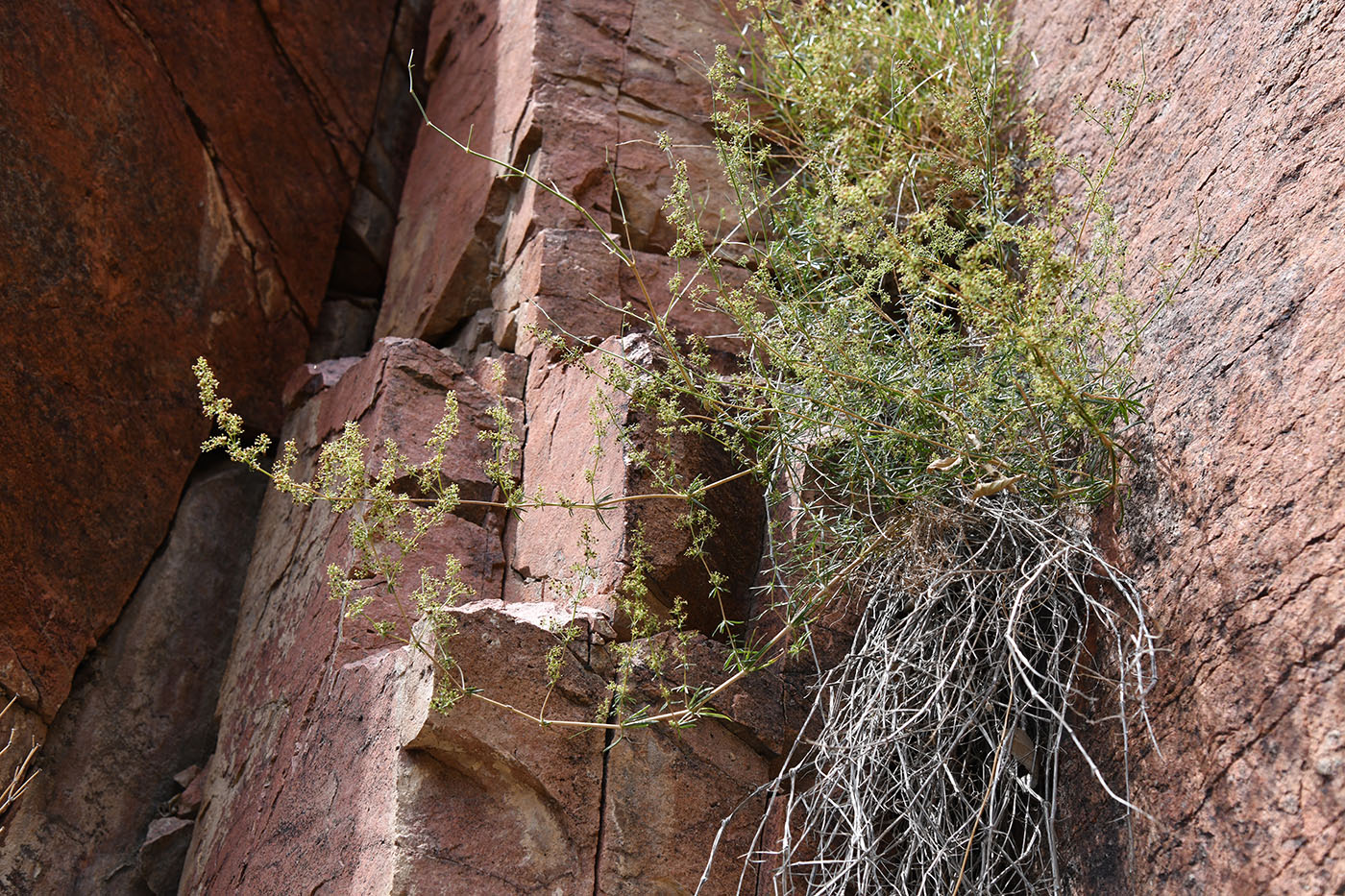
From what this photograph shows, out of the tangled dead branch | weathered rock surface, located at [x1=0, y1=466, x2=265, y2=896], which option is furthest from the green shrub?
weathered rock surface, located at [x1=0, y1=466, x2=265, y2=896]

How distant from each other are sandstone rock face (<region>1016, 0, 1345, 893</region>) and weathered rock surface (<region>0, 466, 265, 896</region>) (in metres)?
2.39

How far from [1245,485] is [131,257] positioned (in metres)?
2.99

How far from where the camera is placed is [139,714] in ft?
10.6

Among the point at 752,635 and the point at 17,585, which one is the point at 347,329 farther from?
the point at 752,635

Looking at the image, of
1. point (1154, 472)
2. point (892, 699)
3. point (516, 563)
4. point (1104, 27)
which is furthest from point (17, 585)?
point (1104, 27)

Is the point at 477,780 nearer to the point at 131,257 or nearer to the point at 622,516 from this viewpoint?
the point at 622,516

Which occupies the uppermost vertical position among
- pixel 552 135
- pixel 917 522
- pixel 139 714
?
pixel 552 135

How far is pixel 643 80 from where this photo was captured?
3.58 metres

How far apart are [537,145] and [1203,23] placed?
1740 millimetres

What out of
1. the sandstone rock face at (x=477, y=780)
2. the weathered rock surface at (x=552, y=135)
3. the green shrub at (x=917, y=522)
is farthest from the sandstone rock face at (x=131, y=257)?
the green shrub at (x=917, y=522)

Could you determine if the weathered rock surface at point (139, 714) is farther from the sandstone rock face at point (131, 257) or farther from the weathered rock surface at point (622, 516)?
the weathered rock surface at point (622, 516)

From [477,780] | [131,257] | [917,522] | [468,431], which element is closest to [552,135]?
[468,431]

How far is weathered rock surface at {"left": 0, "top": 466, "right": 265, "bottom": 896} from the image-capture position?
9.82 ft

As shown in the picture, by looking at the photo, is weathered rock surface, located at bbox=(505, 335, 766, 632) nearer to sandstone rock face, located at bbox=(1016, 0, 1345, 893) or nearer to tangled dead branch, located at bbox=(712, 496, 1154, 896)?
tangled dead branch, located at bbox=(712, 496, 1154, 896)
